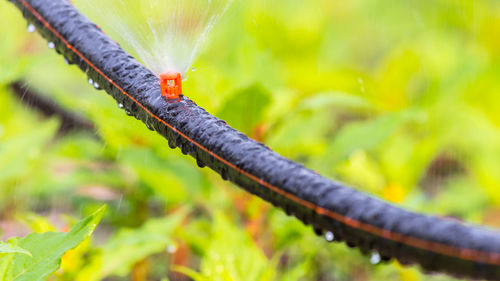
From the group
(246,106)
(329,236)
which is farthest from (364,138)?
(329,236)

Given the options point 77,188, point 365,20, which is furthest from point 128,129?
point 365,20

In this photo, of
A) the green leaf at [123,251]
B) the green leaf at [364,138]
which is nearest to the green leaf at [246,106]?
the green leaf at [364,138]

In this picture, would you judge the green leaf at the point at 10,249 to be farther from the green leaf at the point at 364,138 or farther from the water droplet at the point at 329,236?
the green leaf at the point at 364,138

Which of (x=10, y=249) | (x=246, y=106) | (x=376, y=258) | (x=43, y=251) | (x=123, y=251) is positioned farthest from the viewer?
(x=246, y=106)

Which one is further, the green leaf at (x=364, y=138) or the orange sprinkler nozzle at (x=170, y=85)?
the green leaf at (x=364, y=138)

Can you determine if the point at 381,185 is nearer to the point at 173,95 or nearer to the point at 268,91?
the point at 268,91

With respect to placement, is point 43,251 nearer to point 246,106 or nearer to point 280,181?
point 280,181
